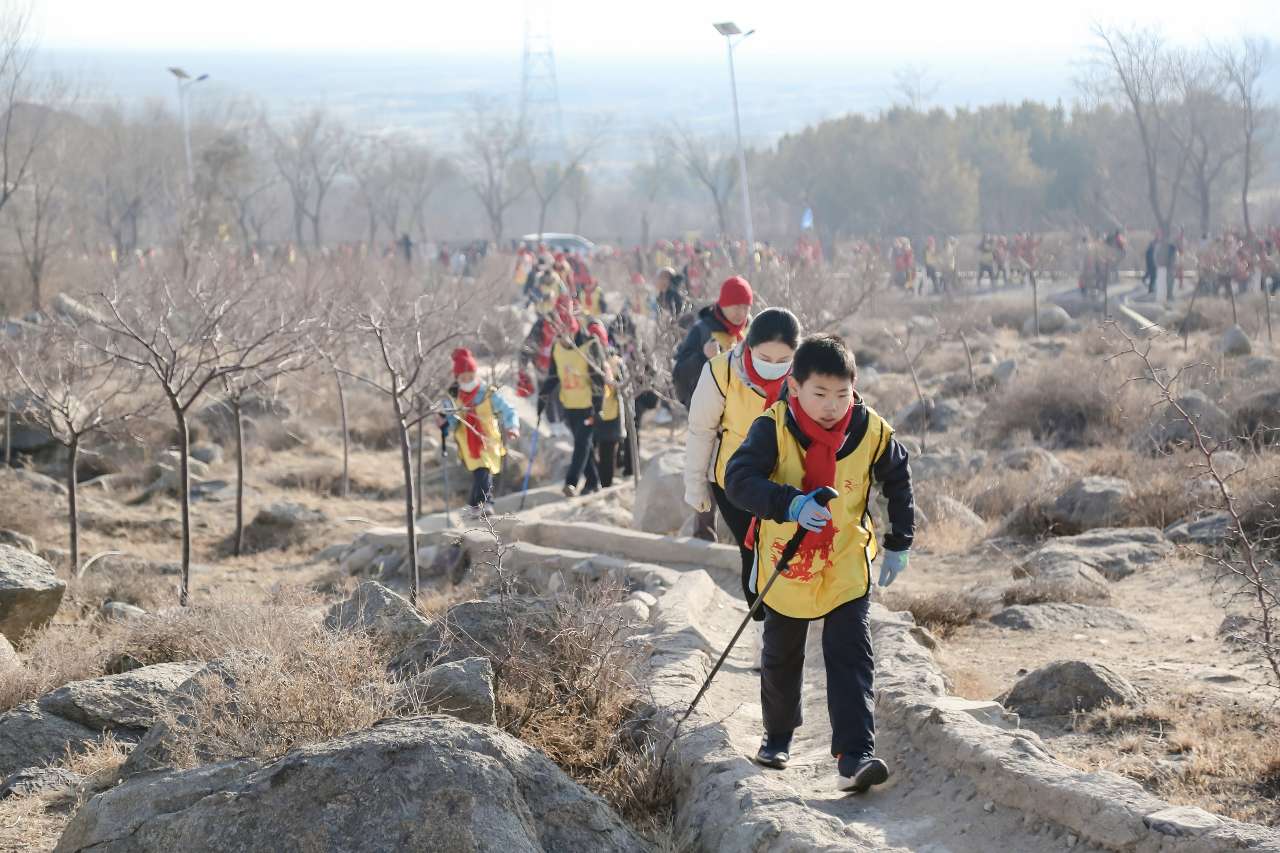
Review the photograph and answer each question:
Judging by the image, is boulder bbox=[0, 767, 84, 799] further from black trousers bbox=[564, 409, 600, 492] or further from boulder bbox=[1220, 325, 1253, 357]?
boulder bbox=[1220, 325, 1253, 357]

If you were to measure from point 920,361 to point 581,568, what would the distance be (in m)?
18.0

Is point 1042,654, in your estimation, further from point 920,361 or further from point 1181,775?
point 920,361

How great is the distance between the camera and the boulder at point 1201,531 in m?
10.2

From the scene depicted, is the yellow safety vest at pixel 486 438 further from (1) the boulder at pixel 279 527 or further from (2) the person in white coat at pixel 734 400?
(2) the person in white coat at pixel 734 400

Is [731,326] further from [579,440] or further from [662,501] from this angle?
[579,440]

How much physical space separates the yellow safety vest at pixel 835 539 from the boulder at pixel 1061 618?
367 cm

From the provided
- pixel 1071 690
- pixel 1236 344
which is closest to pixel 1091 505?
pixel 1071 690

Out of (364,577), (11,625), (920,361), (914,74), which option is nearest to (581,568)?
(364,577)

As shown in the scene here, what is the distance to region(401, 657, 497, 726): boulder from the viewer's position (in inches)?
200

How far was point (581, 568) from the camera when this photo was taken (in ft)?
31.3

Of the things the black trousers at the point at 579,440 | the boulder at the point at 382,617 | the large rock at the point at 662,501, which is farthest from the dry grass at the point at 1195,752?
the black trousers at the point at 579,440

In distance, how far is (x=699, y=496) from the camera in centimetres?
601

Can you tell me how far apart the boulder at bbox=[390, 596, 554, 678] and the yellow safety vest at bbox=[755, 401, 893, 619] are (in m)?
1.29

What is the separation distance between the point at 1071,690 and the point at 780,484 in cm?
245
